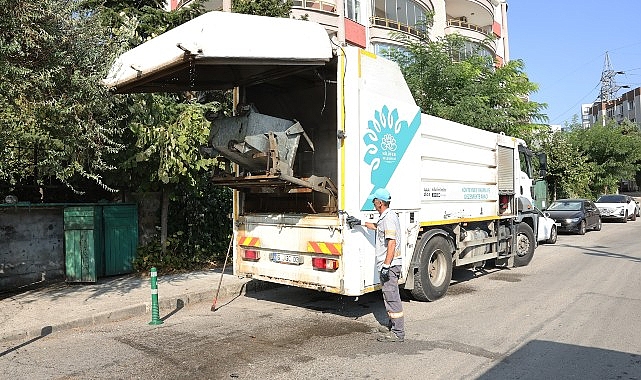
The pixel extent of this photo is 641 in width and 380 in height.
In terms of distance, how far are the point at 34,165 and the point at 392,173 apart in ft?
18.2

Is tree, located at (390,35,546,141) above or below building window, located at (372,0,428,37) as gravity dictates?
below

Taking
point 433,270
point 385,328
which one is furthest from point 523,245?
point 385,328

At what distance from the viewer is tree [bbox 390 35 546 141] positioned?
1555cm

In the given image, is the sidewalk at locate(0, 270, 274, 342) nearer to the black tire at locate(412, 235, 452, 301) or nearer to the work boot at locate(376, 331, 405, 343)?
the black tire at locate(412, 235, 452, 301)

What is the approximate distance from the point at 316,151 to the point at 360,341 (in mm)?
2902

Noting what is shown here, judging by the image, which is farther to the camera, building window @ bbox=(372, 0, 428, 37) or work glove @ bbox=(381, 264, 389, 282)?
building window @ bbox=(372, 0, 428, 37)

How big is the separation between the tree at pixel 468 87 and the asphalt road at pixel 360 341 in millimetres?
7763

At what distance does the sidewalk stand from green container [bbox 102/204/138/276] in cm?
30

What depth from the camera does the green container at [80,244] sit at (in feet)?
29.3

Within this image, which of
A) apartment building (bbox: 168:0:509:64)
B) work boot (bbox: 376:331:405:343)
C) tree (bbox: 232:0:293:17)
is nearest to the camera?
work boot (bbox: 376:331:405:343)

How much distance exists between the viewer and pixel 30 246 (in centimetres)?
902

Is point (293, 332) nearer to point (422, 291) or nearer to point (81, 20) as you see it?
point (422, 291)

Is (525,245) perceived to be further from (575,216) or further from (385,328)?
(575,216)

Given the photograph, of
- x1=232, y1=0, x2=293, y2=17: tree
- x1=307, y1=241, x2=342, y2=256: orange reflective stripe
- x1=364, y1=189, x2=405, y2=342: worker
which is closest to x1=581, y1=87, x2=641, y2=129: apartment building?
x1=232, y1=0, x2=293, y2=17: tree
